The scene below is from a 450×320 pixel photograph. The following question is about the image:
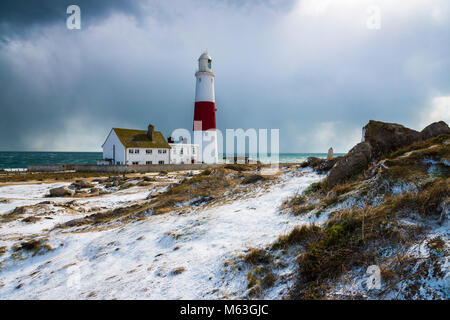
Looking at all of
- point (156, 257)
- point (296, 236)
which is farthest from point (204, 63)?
point (296, 236)

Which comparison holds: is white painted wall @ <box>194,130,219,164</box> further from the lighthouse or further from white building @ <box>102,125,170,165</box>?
white building @ <box>102,125,170,165</box>

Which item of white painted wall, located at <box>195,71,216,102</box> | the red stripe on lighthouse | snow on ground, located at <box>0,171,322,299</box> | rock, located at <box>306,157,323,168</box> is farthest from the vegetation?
white painted wall, located at <box>195,71,216,102</box>

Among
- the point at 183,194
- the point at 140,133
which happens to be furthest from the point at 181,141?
the point at 183,194

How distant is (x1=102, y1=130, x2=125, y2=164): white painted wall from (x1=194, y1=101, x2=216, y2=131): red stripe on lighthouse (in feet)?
49.5

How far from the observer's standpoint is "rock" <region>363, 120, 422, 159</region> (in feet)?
34.1

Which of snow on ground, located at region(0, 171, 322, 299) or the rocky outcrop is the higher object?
the rocky outcrop

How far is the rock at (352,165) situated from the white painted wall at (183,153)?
44.4 m

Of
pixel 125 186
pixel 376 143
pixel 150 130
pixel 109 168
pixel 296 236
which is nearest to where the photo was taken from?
pixel 296 236

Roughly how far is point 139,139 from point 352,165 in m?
43.9

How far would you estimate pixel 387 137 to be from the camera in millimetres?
10695

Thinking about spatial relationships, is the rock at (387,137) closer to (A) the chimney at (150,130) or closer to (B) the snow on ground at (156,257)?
(B) the snow on ground at (156,257)

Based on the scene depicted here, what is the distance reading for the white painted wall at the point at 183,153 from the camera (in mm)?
52859

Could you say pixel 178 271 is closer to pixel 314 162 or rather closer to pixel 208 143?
pixel 314 162

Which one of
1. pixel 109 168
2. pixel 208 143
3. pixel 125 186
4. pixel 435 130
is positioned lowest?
pixel 125 186
